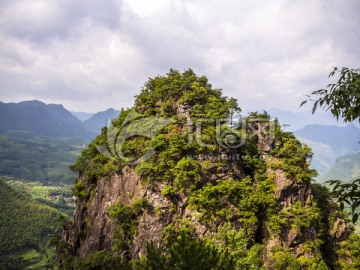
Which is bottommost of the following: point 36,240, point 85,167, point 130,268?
point 36,240

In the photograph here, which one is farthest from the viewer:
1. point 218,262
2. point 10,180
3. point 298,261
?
point 10,180

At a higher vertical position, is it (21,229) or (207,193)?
(207,193)

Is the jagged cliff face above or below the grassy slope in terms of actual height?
above

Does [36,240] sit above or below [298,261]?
below

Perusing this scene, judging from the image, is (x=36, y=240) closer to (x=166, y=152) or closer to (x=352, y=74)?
(x=166, y=152)

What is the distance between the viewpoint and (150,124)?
29094mm

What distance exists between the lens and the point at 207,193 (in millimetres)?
25000

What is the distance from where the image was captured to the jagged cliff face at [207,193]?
24609mm

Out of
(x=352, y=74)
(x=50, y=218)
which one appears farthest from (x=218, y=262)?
(x=50, y=218)

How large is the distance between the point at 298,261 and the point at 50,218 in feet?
347

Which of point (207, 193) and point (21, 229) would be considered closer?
point (207, 193)

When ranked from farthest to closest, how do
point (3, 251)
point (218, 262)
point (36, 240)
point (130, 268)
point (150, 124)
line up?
point (36, 240), point (3, 251), point (150, 124), point (130, 268), point (218, 262)

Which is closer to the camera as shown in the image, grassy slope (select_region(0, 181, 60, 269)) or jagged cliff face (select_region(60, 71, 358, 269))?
jagged cliff face (select_region(60, 71, 358, 269))

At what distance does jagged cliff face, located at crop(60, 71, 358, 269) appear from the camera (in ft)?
80.7
